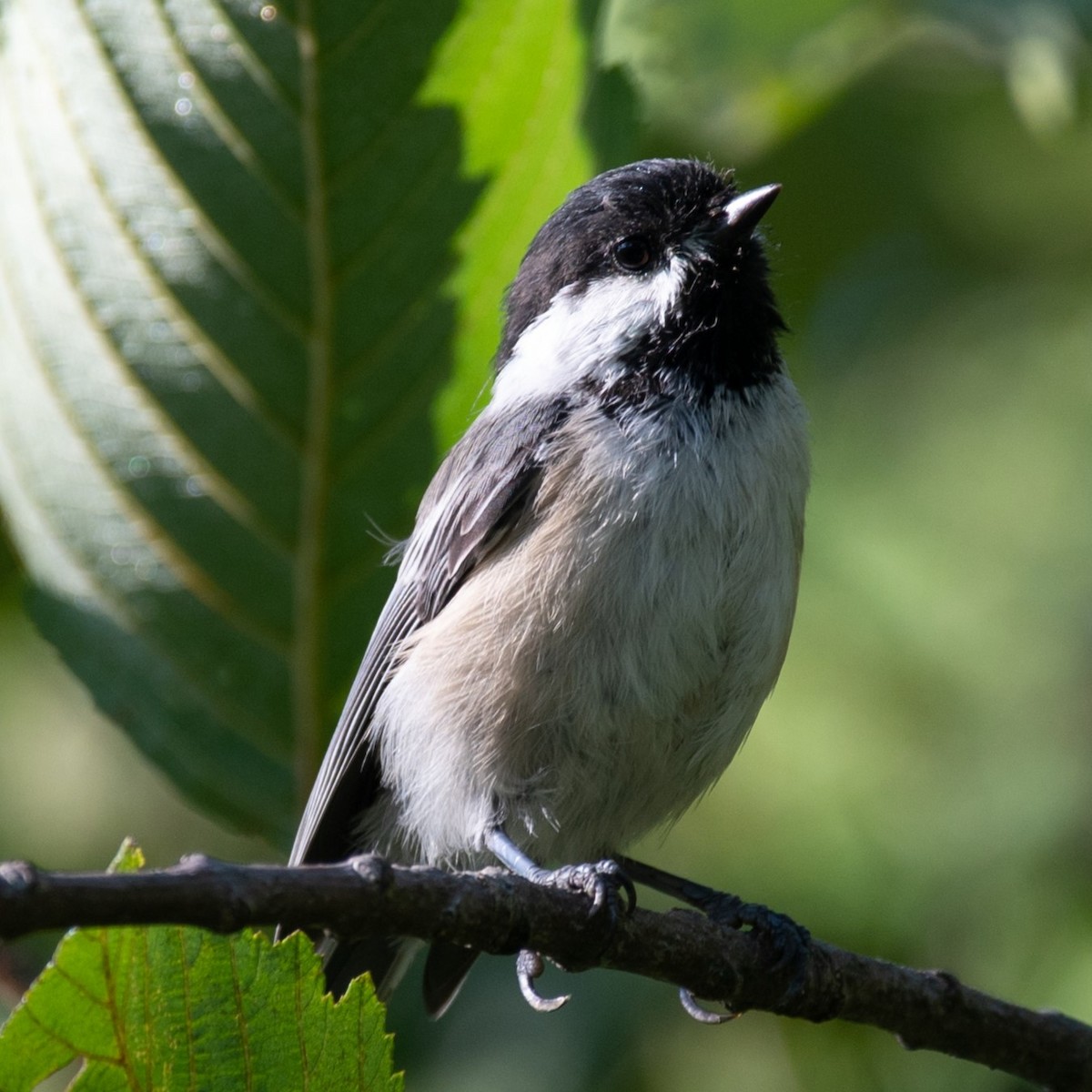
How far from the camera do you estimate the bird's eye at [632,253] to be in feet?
7.49

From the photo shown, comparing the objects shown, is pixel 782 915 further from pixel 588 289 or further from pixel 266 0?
pixel 266 0

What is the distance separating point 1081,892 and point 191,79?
5.94 feet

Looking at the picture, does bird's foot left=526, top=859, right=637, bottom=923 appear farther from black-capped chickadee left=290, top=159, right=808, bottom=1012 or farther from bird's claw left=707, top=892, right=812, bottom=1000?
bird's claw left=707, top=892, right=812, bottom=1000

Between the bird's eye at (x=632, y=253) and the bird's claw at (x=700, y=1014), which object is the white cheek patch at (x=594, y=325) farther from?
the bird's claw at (x=700, y=1014)

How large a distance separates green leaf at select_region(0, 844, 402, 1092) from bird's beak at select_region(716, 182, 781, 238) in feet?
4.65

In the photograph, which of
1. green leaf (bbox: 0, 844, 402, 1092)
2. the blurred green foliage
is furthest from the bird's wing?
green leaf (bbox: 0, 844, 402, 1092)

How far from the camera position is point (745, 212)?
222 cm

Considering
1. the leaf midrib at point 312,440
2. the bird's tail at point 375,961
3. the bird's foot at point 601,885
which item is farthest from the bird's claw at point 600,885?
the bird's tail at point 375,961

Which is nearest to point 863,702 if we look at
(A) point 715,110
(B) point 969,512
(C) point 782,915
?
(B) point 969,512

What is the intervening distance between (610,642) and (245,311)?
69 cm

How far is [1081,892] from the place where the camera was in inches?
87.7

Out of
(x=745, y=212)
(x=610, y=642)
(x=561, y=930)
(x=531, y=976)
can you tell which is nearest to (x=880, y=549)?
(x=745, y=212)

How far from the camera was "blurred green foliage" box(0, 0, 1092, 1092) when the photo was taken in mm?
2176

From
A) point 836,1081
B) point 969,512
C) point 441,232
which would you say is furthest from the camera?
point 969,512
